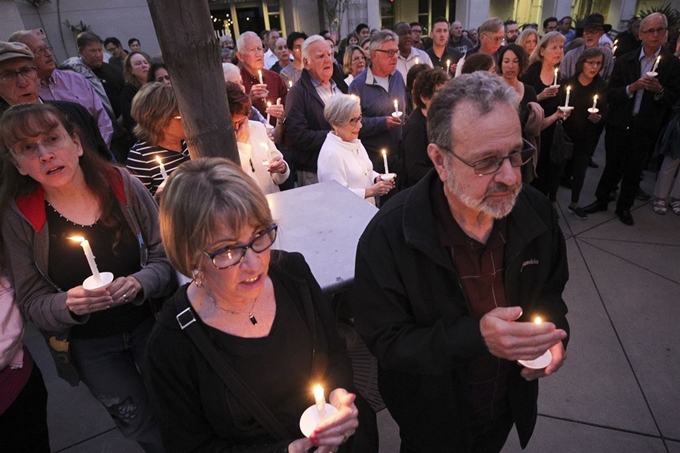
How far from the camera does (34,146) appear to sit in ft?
6.20

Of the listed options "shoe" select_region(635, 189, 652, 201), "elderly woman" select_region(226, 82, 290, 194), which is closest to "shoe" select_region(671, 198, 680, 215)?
"shoe" select_region(635, 189, 652, 201)

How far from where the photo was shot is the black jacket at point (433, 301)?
5.22 ft

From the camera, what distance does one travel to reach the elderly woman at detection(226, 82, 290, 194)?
3.37m

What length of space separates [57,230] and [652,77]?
19.1 ft

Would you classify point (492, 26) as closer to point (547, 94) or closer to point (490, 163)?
point (547, 94)

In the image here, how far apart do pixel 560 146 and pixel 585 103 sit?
26.9 inches

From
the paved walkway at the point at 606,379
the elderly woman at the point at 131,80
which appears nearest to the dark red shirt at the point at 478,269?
the paved walkway at the point at 606,379

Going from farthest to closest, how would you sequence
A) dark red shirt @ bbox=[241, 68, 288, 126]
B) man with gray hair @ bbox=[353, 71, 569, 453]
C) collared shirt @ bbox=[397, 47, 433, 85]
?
collared shirt @ bbox=[397, 47, 433, 85] < dark red shirt @ bbox=[241, 68, 288, 126] < man with gray hair @ bbox=[353, 71, 569, 453]

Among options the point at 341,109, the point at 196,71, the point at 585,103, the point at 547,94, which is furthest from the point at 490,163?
the point at 585,103

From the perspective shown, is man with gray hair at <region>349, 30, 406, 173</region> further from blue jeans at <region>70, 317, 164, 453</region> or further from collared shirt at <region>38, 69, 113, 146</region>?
blue jeans at <region>70, 317, 164, 453</region>

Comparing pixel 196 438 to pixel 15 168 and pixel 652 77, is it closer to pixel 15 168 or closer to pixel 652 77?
pixel 15 168

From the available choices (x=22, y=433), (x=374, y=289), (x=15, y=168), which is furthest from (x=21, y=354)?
(x=374, y=289)

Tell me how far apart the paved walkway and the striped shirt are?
1.87 m

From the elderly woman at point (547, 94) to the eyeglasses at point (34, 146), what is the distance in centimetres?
483
